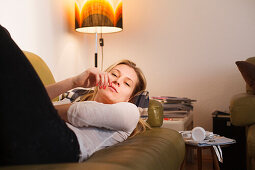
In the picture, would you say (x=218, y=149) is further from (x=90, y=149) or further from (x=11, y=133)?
(x=11, y=133)

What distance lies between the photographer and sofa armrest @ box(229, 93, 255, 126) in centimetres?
223

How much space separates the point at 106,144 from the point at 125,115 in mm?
167

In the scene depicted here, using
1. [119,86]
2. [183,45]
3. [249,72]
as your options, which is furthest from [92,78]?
[183,45]

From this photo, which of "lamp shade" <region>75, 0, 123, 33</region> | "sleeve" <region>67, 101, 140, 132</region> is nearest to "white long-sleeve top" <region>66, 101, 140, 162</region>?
"sleeve" <region>67, 101, 140, 132</region>

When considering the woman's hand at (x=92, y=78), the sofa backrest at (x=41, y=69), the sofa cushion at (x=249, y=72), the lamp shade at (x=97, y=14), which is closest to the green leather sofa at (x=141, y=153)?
the sofa backrest at (x=41, y=69)

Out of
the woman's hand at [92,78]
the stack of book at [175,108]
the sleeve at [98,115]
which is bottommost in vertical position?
the stack of book at [175,108]

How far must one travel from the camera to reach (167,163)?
4.01 feet

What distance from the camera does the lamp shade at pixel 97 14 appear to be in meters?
2.79

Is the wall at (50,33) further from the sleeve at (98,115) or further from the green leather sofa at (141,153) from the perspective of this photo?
the sleeve at (98,115)

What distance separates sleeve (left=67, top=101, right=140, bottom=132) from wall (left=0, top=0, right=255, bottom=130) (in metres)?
1.80

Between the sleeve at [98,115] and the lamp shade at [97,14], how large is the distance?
1727 millimetres

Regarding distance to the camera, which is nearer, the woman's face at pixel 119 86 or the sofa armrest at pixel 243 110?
the woman's face at pixel 119 86

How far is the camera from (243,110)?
7.38ft

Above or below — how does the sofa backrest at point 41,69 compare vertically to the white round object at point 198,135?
above
